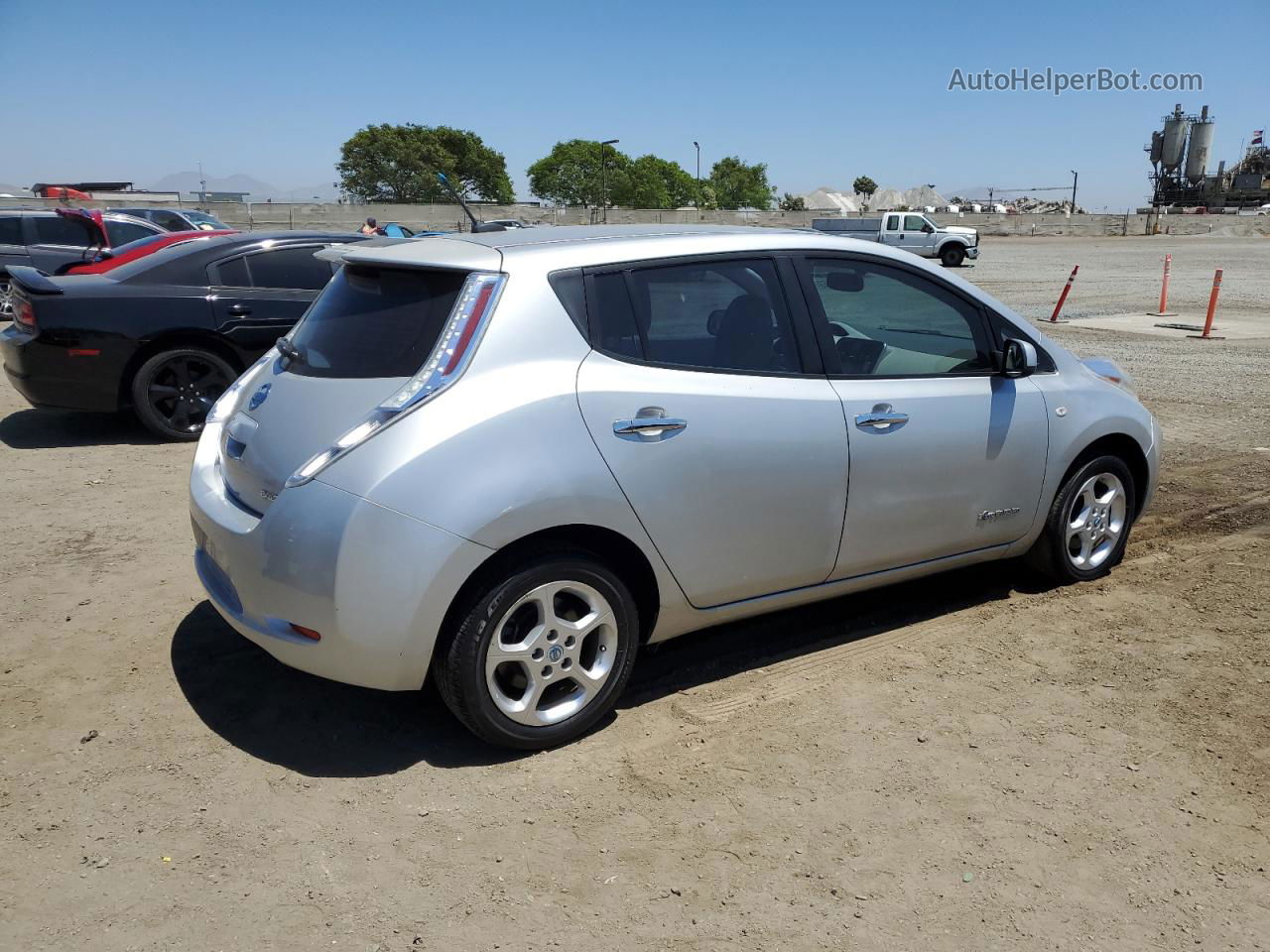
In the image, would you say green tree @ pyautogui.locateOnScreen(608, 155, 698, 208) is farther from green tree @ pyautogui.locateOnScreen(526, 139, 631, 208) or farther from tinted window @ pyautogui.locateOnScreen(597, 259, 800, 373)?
tinted window @ pyautogui.locateOnScreen(597, 259, 800, 373)

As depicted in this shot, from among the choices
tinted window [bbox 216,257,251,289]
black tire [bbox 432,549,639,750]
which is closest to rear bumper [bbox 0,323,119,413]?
tinted window [bbox 216,257,251,289]

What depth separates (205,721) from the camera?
143 inches

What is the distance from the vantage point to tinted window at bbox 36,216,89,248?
15148mm

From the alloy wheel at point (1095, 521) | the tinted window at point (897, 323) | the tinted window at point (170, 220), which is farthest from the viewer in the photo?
the tinted window at point (170, 220)

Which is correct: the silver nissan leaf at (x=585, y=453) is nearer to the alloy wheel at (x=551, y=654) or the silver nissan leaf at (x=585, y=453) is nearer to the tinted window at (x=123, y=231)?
the alloy wheel at (x=551, y=654)

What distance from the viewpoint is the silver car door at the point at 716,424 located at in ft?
11.1

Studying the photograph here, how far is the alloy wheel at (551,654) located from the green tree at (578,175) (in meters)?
115

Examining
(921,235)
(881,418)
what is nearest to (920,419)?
(881,418)

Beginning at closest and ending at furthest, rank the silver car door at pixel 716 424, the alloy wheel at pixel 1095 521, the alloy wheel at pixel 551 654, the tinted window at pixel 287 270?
the alloy wheel at pixel 551 654, the silver car door at pixel 716 424, the alloy wheel at pixel 1095 521, the tinted window at pixel 287 270

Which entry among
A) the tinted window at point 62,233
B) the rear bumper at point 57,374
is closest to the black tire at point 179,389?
the rear bumper at point 57,374

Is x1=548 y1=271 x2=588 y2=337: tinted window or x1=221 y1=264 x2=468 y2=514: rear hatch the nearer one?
x1=221 y1=264 x2=468 y2=514: rear hatch

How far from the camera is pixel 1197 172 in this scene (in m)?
103

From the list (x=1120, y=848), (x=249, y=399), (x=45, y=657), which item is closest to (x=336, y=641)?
(x=249, y=399)

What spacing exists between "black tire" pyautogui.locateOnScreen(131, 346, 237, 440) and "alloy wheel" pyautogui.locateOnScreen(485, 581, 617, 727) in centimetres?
544
